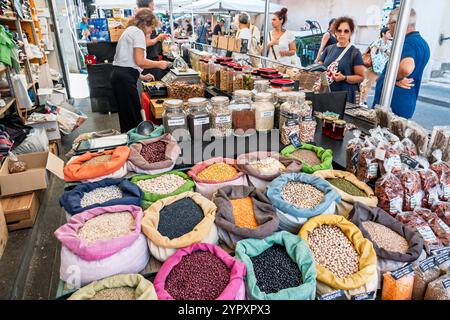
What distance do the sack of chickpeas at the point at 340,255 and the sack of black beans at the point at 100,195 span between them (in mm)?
722

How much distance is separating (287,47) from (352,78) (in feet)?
5.52

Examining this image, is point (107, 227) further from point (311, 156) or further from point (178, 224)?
point (311, 156)

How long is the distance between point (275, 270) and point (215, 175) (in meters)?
0.60

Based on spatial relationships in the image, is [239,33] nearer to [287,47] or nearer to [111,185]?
[287,47]

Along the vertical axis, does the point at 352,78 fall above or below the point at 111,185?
above

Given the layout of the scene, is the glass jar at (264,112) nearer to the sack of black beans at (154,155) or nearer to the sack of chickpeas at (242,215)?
the sack of black beans at (154,155)

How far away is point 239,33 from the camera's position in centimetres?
495

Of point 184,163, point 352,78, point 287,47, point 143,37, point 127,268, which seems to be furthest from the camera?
point 287,47

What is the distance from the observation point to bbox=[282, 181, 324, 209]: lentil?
1265 millimetres

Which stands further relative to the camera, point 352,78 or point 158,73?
point 158,73

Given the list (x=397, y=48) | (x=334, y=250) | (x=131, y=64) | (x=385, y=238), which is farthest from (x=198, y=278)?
(x=131, y=64)

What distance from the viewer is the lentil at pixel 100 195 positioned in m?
1.32

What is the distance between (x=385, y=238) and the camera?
1.15 meters
